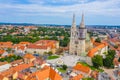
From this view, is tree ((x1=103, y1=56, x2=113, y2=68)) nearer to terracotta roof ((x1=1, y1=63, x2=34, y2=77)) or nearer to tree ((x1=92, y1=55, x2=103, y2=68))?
tree ((x1=92, y1=55, x2=103, y2=68))

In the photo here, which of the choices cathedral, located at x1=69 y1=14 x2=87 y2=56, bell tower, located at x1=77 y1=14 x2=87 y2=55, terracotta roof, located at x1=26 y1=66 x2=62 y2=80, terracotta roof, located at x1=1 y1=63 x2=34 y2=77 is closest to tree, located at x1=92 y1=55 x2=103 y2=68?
bell tower, located at x1=77 y1=14 x2=87 y2=55

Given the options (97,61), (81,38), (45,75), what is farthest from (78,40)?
(45,75)

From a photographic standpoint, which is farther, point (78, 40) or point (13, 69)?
point (78, 40)

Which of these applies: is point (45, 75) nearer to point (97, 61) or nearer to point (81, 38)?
point (97, 61)

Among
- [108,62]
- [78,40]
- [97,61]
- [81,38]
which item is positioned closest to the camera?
[97,61]

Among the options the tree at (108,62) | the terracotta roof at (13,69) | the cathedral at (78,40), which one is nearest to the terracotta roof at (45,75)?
the terracotta roof at (13,69)

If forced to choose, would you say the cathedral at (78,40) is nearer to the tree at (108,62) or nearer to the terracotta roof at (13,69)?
the tree at (108,62)

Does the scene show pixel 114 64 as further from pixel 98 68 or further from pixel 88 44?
pixel 88 44

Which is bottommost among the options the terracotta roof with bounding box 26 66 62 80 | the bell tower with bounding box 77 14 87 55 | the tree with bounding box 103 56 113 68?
the tree with bounding box 103 56 113 68

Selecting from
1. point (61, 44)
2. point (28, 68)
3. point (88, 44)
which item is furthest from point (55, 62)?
point (61, 44)
